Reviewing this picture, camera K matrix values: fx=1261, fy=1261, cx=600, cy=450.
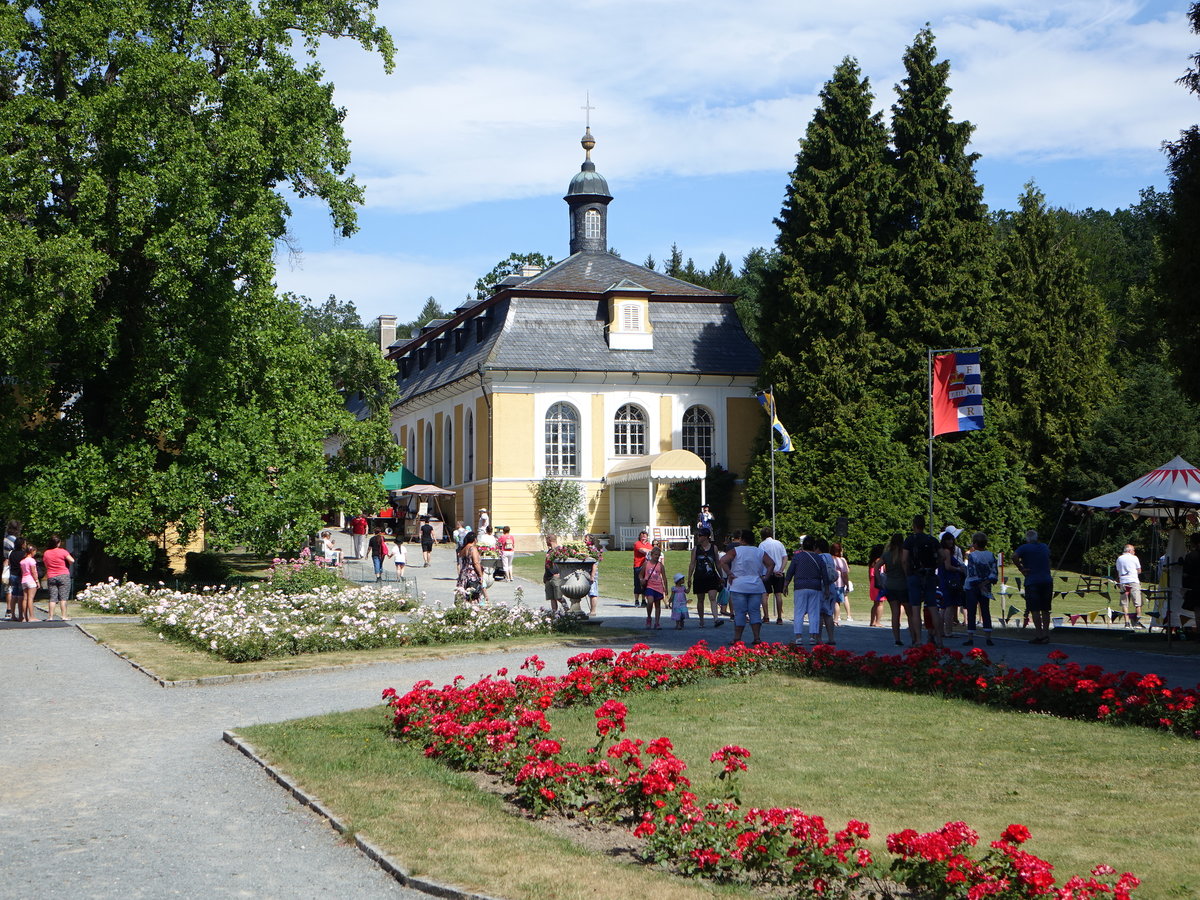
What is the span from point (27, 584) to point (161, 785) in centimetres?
1433

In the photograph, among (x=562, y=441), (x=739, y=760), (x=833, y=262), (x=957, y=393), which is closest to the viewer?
(x=739, y=760)

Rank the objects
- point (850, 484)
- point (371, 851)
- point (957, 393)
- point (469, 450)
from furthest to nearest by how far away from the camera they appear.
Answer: point (469, 450), point (850, 484), point (957, 393), point (371, 851)

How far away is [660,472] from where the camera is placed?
4266cm

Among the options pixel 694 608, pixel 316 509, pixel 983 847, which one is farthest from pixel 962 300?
pixel 983 847

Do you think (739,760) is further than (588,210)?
No

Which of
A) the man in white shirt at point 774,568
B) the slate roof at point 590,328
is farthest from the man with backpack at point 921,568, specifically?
the slate roof at point 590,328

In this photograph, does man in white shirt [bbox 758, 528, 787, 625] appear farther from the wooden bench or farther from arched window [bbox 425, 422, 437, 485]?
arched window [bbox 425, 422, 437, 485]

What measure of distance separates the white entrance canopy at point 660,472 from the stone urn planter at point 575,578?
852 inches

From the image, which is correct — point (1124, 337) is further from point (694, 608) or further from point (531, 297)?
point (694, 608)

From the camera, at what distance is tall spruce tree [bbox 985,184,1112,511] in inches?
1654

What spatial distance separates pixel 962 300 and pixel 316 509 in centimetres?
2181

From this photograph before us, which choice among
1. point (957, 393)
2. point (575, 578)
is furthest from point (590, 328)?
point (575, 578)

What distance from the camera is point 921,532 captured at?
52.4 ft

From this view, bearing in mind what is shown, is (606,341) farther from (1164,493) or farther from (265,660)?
(265,660)
